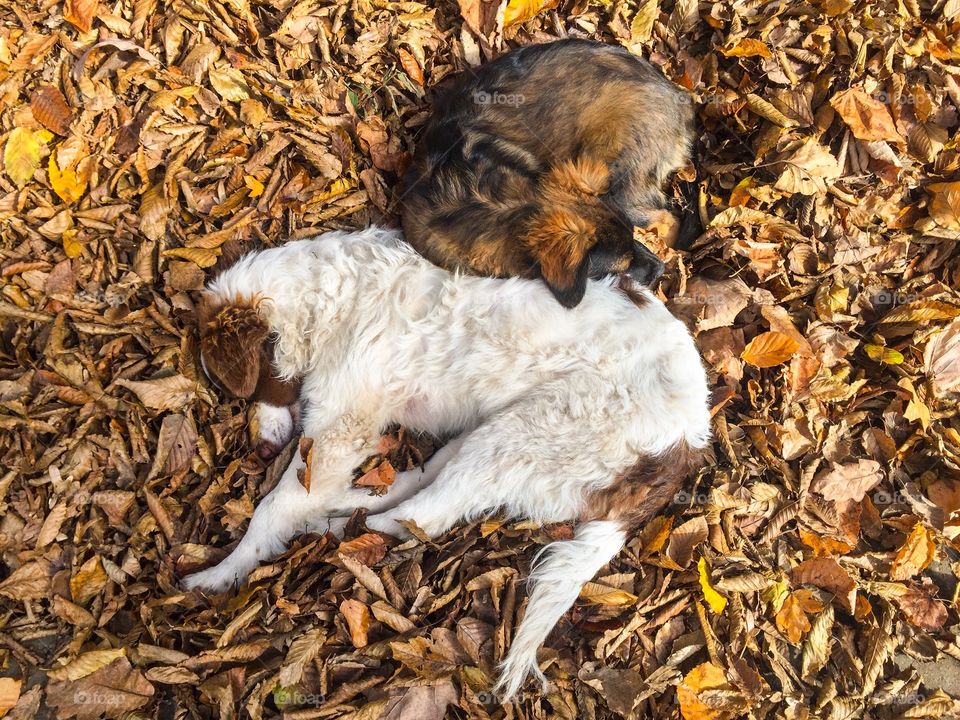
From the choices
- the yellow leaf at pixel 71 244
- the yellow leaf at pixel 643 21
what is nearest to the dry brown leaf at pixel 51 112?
the yellow leaf at pixel 71 244

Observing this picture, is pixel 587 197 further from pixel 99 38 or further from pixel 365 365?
pixel 99 38

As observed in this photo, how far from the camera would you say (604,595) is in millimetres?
3174

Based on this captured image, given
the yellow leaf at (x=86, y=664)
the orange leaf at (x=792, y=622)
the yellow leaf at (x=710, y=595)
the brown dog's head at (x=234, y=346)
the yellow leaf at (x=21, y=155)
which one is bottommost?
the orange leaf at (x=792, y=622)

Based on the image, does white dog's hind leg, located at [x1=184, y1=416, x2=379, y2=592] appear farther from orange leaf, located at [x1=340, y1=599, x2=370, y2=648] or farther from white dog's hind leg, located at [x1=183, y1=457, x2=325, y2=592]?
orange leaf, located at [x1=340, y1=599, x2=370, y2=648]

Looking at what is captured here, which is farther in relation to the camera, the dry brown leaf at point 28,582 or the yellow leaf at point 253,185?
the yellow leaf at point 253,185

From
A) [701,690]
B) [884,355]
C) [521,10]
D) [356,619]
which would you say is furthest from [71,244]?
[884,355]

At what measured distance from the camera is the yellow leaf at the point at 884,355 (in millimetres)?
3570

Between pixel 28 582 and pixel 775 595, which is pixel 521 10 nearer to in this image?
pixel 775 595

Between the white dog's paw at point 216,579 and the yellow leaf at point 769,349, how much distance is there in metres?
3.18

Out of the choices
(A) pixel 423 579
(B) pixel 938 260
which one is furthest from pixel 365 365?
(B) pixel 938 260

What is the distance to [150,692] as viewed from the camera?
9.28 feet

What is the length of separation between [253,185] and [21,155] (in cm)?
134

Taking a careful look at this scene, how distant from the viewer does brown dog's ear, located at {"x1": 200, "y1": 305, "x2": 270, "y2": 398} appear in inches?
129

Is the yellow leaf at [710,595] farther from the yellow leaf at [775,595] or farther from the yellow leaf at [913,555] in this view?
the yellow leaf at [913,555]
